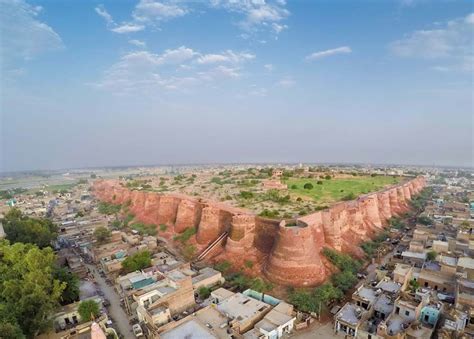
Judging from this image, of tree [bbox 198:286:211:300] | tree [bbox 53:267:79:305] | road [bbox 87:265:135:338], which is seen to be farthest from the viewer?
tree [bbox 198:286:211:300]

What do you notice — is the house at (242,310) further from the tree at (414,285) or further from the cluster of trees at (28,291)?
the tree at (414,285)

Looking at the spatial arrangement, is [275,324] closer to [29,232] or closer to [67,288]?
[67,288]

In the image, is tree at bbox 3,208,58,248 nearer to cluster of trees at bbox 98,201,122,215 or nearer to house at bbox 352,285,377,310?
cluster of trees at bbox 98,201,122,215

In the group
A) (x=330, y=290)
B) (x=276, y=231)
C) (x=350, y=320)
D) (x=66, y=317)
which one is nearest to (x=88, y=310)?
(x=66, y=317)

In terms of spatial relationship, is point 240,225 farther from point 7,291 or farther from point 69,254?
point 69,254

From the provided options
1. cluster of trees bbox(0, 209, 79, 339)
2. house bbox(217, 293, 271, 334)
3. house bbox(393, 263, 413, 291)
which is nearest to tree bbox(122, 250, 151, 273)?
cluster of trees bbox(0, 209, 79, 339)
